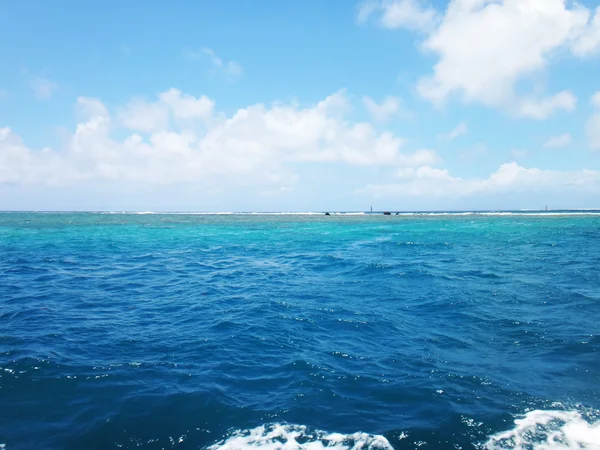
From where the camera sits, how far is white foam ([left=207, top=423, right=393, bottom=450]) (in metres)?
6.36

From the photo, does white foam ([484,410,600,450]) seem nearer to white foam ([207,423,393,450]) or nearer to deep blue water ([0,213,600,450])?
deep blue water ([0,213,600,450])

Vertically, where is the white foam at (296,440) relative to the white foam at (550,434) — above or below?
below

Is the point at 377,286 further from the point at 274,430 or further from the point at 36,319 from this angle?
the point at 36,319

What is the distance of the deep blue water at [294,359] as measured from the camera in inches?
272

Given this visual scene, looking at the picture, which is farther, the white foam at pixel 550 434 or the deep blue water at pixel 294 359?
the deep blue water at pixel 294 359

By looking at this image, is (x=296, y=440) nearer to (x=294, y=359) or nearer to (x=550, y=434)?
Result: (x=294, y=359)

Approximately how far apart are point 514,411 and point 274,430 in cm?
525

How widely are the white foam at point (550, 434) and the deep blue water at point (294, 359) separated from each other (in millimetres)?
68

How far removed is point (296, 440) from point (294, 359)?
3.43 m

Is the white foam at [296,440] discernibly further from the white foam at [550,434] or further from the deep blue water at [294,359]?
the white foam at [550,434]

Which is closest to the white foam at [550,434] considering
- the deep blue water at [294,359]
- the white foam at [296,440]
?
the deep blue water at [294,359]

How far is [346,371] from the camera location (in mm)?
9250

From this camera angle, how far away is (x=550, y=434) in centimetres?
657

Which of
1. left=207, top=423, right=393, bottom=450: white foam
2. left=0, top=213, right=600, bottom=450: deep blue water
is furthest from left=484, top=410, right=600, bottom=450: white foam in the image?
left=207, top=423, right=393, bottom=450: white foam
